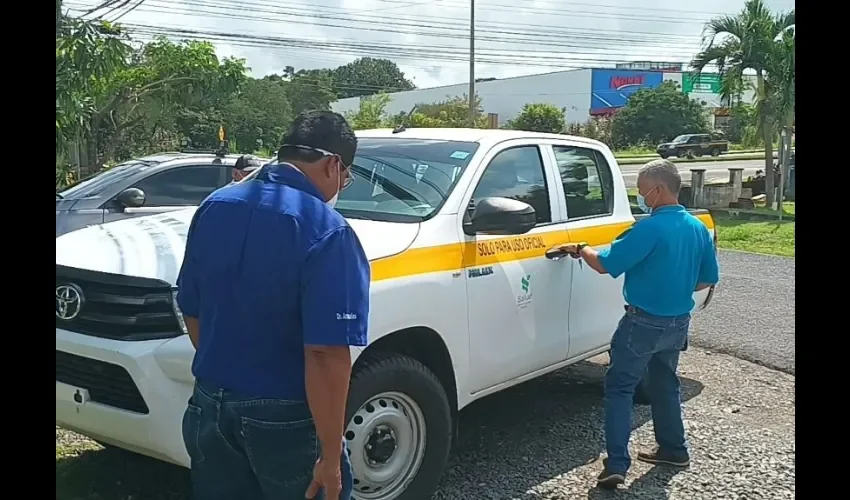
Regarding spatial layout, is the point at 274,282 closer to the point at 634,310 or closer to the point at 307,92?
the point at 634,310

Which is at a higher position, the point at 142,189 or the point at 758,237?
the point at 142,189

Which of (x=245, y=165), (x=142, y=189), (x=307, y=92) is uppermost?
(x=307, y=92)

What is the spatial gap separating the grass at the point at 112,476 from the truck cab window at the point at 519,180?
221cm

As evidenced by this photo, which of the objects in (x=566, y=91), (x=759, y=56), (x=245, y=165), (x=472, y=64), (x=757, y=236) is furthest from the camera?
(x=566, y=91)

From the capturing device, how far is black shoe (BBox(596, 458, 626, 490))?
450 cm

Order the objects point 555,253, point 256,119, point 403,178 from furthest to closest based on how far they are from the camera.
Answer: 1. point 256,119
2. point 555,253
3. point 403,178

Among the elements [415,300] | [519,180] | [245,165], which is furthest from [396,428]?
[245,165]

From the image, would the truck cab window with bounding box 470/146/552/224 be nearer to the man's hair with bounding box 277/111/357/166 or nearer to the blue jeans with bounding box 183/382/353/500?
the man's hair with bounding box 277/111/357/166

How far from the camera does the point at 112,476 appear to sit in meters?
4.37

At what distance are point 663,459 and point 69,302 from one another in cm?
339

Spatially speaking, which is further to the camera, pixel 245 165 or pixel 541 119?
pixel 541 119
